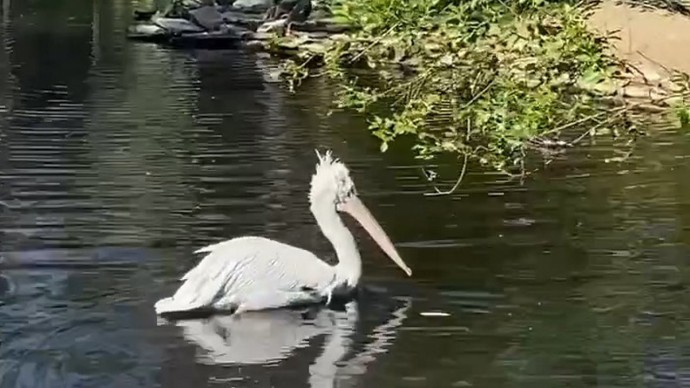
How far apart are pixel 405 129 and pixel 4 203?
498cm

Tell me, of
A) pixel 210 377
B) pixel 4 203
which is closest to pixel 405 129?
pixel 210 377

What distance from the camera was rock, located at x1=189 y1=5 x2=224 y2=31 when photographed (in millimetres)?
24422

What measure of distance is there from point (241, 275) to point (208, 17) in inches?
708

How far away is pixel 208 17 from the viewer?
25.0 m

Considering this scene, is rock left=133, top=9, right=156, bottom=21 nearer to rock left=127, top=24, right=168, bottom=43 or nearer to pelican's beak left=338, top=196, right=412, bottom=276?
rock left=127, top=24, right=168, bottom=43

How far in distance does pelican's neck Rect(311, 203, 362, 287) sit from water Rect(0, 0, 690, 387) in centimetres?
17

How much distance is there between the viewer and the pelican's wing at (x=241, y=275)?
→ 24.2 feet

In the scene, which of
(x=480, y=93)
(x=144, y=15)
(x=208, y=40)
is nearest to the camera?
(x=480, y=93)

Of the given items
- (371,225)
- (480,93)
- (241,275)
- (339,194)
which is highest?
(480,93)

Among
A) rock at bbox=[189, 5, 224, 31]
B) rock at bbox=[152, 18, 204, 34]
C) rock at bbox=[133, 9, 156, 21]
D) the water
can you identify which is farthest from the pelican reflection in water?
rock at bbox=[133, 9, 156, 21]

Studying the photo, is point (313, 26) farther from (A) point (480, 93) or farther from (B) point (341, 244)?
(A) point (480, 93)

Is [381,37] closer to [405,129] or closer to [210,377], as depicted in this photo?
[405,129]

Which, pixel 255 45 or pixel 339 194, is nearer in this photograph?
pixel 339 194

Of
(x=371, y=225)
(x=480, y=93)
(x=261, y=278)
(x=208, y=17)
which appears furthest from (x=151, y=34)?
(x=480, y=93)
